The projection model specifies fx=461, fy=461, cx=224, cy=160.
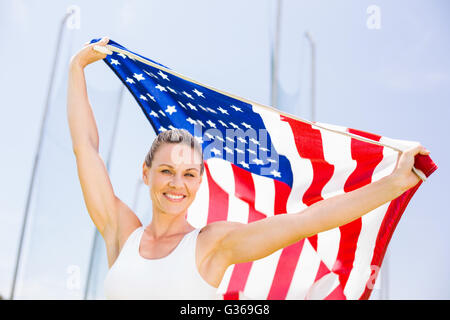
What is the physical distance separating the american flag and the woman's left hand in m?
1.21

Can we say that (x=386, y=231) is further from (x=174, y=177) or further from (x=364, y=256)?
(x=174, y=177)

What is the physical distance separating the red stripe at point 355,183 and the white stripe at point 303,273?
0.21 metres

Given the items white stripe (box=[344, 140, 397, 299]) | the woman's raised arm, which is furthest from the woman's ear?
white stripe (box=[344, 140, 397, 299])

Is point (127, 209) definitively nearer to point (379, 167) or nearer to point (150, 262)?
point (150, 262)

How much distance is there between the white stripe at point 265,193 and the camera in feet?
14.3

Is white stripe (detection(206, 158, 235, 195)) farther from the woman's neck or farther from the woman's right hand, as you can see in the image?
the woman's neck

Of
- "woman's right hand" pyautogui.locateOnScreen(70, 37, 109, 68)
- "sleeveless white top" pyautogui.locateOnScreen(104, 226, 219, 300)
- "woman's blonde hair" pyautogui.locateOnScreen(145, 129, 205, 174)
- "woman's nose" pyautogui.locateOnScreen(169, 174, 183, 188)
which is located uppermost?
"woman's right hand" pyautogui.locateOnScreen(70, 37, 109, 68)

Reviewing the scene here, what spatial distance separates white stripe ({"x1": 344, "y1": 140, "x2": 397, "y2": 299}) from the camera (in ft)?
12.6

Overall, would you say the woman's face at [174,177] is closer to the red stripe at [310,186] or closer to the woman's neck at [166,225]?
the woman's neck at [166,225]

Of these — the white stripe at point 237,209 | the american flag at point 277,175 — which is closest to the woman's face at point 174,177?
the american flag at point 277,175

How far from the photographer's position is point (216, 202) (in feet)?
15.0

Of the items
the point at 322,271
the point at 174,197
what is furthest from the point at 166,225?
the point at 322,271

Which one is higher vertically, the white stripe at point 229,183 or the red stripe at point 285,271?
the white stripe at point 229,183

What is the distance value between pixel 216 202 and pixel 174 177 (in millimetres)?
1935
